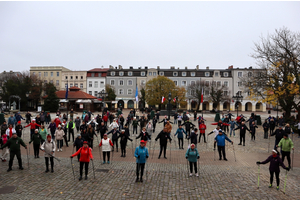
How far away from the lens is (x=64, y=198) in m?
6.44

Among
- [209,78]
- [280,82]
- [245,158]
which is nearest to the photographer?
→ [245,158]

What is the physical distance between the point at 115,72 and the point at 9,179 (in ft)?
204

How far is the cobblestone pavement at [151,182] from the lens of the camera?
673cm

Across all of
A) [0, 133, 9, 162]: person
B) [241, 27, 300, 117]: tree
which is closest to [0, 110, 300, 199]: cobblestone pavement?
[0, 133, 9, 162]: person

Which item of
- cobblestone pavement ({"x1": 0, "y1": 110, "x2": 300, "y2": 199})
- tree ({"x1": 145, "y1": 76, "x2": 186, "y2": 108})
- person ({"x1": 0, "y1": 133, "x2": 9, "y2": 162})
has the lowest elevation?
cobblestone pavement ({"x1": 0, "y1": 110, "x2": 300, "y2": 199})

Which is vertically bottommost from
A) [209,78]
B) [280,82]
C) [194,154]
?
[194,154]

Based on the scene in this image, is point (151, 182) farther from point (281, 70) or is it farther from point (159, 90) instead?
point (159, 90)

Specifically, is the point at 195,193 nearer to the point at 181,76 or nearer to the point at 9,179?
the point at 9,179

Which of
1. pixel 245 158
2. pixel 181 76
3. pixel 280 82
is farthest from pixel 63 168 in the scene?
pixel 181 76

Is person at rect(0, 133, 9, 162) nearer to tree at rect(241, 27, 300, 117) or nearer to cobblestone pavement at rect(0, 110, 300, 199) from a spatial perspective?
cobblestone pavement at rect(0, 110, 300, 199)

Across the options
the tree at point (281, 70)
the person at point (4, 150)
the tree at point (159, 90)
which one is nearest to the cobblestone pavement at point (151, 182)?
the person at point (4, 150)

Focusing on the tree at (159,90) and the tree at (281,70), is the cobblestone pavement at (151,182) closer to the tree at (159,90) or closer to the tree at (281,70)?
the tree at (281,70)

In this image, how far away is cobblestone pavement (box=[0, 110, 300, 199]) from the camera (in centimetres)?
673

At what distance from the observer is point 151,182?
7777 millimetres
